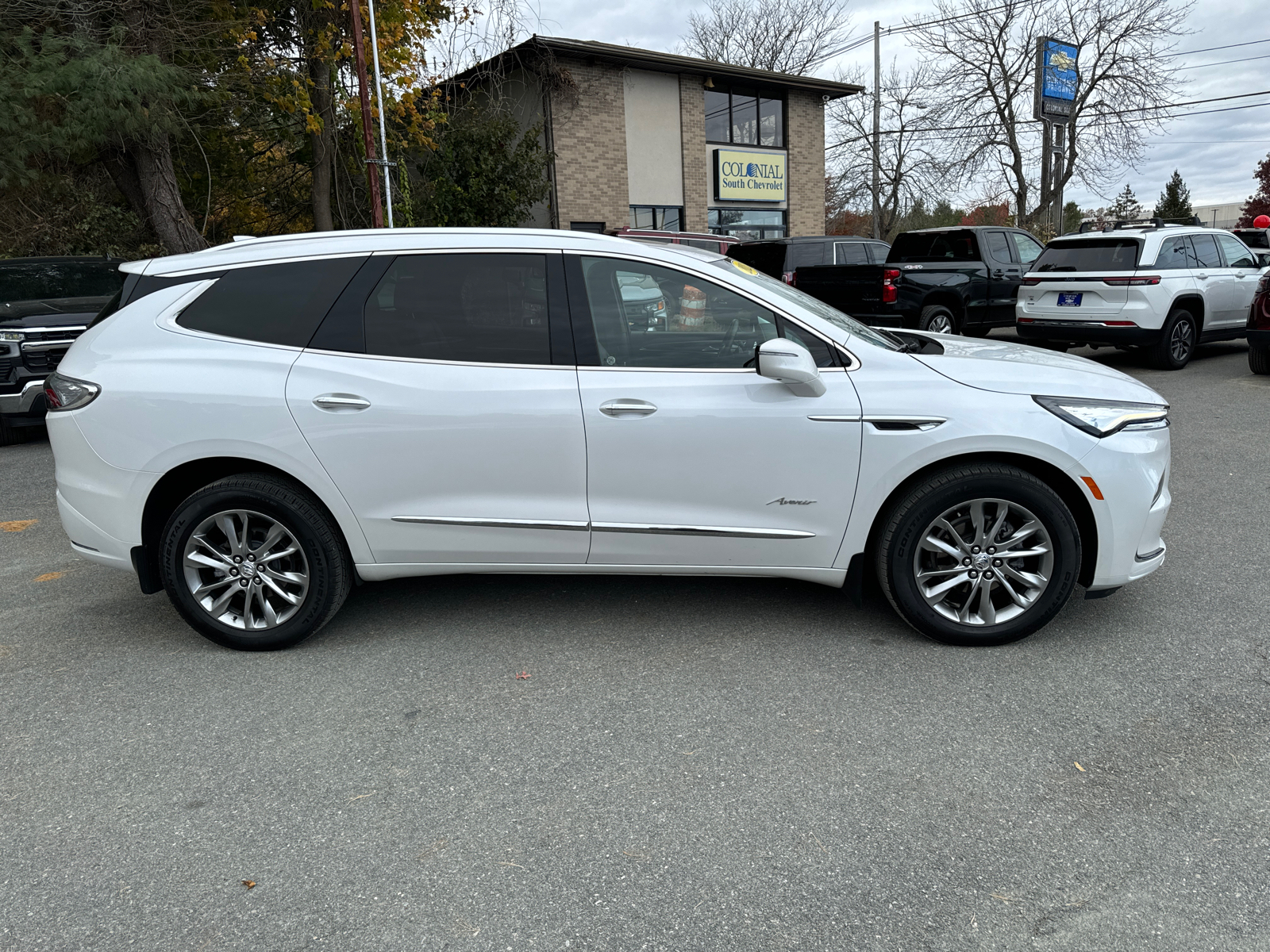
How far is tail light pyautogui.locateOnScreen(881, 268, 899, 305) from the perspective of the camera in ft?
41.9

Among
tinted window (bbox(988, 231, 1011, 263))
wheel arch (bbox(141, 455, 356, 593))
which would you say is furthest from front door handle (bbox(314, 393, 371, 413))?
tinted window (bbox(988, 231, 1011, 263))

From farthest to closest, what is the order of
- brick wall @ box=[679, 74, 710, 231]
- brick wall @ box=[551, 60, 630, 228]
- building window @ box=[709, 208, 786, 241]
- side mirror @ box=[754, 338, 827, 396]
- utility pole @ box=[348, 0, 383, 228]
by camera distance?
building window @ box=[709, 208, 786, 241]
brick wall @ box=[679, 74, 710, 231]
brick wall @ box=[551, 60, 630, 228]
utility pole @ box=[348, 0, 383, 228]
side mirror @ box=[754, 338, 827, 396]

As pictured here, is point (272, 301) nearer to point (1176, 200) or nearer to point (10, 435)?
point (10, 435)

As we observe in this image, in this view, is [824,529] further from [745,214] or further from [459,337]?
[745,214]

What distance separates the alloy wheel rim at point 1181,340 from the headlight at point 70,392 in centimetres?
1137

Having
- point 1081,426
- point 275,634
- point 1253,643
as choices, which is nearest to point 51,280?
point 275,634

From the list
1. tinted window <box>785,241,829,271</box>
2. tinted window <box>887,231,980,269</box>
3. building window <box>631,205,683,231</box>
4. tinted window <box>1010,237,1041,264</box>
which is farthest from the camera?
building window <box>631,205,683,231</box>

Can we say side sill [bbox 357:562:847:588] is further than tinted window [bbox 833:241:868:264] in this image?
No

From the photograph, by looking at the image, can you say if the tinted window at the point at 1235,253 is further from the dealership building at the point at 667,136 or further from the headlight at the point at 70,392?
the dealership building at the point at 667,136

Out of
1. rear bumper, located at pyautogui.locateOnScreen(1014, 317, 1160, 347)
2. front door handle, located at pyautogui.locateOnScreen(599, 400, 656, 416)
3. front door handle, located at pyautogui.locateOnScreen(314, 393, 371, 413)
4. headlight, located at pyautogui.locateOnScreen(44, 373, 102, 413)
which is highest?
headlight, located at pyautogui.locateOnScreen(44, 373, 102, 413)

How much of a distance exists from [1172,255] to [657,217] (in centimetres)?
1527

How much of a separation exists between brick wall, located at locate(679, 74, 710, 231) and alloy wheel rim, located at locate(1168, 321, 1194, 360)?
1538 cm

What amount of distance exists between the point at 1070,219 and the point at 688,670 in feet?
225

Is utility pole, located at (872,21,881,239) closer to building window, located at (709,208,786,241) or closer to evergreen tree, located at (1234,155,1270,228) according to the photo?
building window, located at (709,208,786,241)
